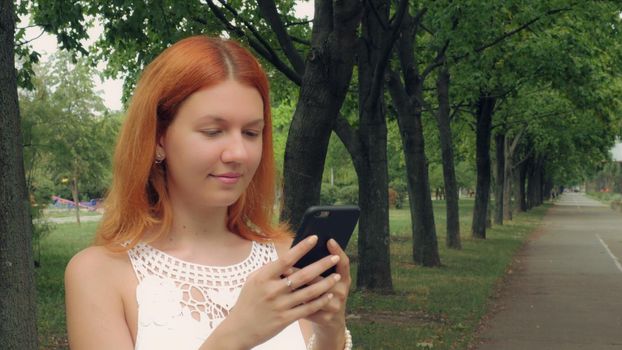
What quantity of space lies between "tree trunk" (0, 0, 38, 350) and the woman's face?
14.8ft

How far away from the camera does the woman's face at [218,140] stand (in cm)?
208

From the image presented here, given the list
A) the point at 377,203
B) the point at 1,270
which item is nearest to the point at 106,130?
the point at 377,203

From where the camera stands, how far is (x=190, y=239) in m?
2.21

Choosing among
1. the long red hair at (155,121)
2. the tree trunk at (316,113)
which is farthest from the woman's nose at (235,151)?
the tree trunk at (316,113)

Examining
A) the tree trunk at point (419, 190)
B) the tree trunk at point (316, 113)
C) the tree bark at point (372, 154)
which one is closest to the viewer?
the tree trunk at point (316, 113)

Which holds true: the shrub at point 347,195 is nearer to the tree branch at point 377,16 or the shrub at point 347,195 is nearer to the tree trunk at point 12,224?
the tree branch at point 377,16

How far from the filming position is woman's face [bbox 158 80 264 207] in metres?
2.08

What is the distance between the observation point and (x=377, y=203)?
51.8 feet

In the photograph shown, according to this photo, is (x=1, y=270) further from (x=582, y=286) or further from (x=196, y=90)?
(x=582, y=286)

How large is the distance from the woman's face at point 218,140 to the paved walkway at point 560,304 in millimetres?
8821

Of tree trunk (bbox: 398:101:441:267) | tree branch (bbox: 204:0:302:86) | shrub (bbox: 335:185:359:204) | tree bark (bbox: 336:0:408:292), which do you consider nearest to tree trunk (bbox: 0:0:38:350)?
tree branch (bbox: 204:0:302:86)

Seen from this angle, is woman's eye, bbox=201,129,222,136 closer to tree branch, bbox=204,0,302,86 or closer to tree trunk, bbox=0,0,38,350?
tree trunk, bbox=0,0,38,350

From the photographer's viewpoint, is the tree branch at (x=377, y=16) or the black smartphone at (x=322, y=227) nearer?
the black smartphone at (x=322, y=227)

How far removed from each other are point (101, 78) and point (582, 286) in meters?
10.7
